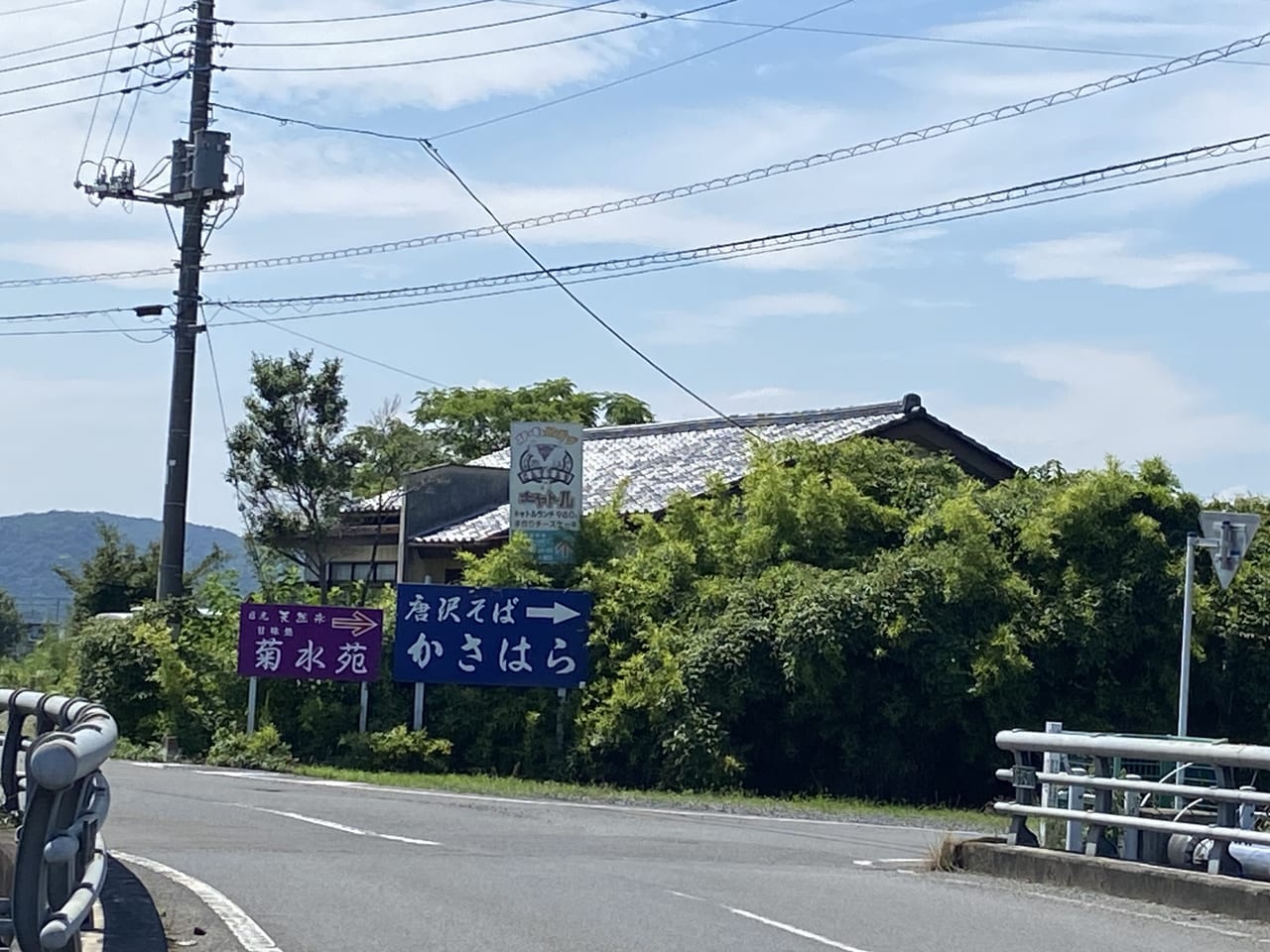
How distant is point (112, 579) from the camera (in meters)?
48.9

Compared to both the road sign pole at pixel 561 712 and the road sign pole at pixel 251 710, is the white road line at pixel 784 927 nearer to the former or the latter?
the road sign pole at pixel 561 712

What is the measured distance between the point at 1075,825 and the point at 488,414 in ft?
163

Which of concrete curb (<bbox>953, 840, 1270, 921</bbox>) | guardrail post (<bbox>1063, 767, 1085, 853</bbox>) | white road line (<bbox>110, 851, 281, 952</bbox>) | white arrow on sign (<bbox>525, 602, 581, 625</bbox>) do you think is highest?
white arrow on sign (<bbox>525, 602, 581, 625</bbox>)

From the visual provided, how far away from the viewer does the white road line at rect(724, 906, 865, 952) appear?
977 centimetres

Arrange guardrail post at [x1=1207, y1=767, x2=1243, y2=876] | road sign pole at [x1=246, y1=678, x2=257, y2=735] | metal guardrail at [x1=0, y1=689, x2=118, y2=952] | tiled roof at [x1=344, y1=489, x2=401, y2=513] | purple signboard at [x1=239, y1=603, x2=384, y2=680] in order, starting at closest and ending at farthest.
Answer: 1. metal guardrail at [x1=0, y1=689, x2=118, y2=952]
2. guardrail post at [x1=1207, y1=767, x2=1243, y2=876]
3. purple signboard at [x1=239, y1=603, x2=384, y2=680]
4. road sign pole at [x1=246, y1=678, x2=257, y2=735]
5. tiled roof at [x1=344, y1=489, x2=401, y2=513]

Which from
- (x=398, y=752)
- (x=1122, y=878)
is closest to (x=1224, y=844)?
(x=1122, y=878)

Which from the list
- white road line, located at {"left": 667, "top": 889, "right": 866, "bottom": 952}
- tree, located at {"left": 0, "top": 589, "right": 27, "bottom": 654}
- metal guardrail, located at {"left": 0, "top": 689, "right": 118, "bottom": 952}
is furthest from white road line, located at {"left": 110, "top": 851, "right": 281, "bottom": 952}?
tree, located at {"left": 0, "top": 589, "right": 27, "bottom": 654}

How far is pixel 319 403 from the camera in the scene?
3284cm

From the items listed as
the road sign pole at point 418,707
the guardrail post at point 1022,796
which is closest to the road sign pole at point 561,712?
the road sign pole at point 418,707

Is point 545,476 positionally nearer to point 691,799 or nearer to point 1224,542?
point 691,799

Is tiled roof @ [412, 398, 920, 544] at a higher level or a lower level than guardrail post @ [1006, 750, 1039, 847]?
higher

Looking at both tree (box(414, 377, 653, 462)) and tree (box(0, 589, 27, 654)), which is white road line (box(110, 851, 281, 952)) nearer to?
tree (box(414, 377, 653, 462))

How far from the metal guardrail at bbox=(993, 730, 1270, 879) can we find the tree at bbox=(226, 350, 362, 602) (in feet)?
68.3

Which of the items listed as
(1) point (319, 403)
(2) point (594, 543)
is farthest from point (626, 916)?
(1) point (319, 403)
